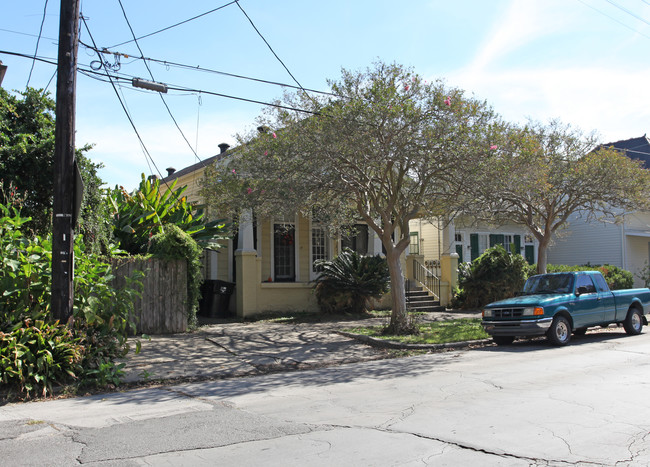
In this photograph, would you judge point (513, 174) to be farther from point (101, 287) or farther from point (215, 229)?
point (101, 287)

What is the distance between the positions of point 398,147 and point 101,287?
648 cm

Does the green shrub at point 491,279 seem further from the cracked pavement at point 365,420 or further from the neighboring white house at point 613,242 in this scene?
the cracked pavement at point 365,420

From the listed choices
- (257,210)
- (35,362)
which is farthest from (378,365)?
(35,362)

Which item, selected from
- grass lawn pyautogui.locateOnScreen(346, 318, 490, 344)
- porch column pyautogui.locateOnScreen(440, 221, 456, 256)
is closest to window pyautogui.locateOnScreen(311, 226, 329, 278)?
porch column pyautogui.locateOnScreen(440, 221, 456, 256)

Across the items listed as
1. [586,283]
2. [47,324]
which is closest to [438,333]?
[586,283]

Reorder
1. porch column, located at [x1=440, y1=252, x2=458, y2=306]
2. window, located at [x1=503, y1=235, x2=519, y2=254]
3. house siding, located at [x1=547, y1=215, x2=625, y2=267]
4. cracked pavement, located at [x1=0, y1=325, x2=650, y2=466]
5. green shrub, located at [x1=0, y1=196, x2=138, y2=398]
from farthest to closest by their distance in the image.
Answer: house siding, located at [x1=547, y1=215, x2=625, y2=267], window, located at [x1=503, y1=235, x2=519, y2=254], porch column, located at [x1=440, y1=252, x2=458, y2=306], green shrub, located at [x1=0, y1=196, x2=138, y2=398], cracked pavement, located at [x1=0, y1=325, x2=650, y2=466]

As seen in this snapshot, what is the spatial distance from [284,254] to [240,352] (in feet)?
25.9

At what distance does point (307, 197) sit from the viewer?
1227 cm

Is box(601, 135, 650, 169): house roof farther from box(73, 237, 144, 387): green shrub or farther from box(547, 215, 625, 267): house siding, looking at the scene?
box(73, 237, 144, 387): green shrub

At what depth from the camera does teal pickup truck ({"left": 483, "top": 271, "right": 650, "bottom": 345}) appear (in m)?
12.0

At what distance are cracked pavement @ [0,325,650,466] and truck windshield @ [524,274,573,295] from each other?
9.90 feet

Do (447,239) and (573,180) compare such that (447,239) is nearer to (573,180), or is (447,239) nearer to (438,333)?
(573,180)

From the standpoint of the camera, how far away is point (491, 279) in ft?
67.8

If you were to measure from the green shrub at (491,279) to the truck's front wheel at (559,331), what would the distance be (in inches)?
321
